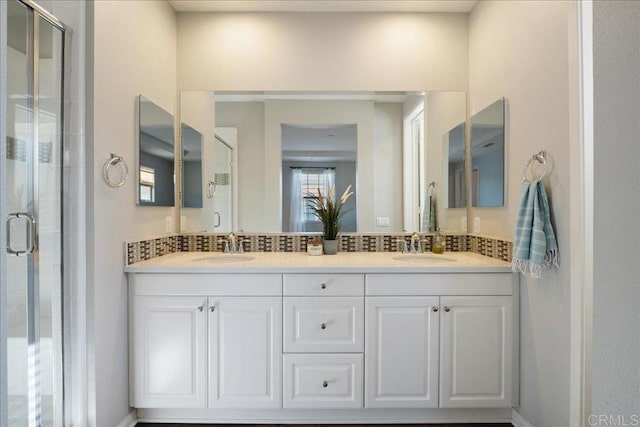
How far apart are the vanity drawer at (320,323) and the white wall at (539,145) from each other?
85 centimetres

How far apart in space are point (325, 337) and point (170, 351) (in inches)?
32.2

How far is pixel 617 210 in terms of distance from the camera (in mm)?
664

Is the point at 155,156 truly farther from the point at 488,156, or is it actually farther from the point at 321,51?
the point at 488,156

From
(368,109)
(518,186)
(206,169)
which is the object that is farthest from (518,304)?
(206,169)

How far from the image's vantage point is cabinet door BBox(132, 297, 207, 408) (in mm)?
1822

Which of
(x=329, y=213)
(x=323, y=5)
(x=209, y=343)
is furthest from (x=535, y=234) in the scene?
(x=323, y=5)

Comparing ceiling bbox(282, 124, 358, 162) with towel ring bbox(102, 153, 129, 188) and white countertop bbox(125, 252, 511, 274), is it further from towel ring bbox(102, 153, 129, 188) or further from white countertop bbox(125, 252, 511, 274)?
towel ring bbox(102, 153, 129, 188)

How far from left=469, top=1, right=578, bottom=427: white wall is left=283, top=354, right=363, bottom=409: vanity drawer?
861 mm

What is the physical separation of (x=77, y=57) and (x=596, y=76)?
6.27 feet

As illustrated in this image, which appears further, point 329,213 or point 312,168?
point 312,168

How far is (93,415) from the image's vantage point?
1.59m

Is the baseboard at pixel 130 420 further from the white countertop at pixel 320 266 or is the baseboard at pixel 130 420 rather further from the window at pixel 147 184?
the window at pixel 147 184

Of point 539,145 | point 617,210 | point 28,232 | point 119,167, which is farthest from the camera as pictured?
A: point 119,167

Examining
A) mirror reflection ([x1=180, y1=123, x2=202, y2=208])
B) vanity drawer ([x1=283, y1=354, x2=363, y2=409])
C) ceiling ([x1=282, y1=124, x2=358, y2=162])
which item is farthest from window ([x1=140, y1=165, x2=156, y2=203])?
vanity drawer ([x1=283, y1=354, x2=363, y2=409])
